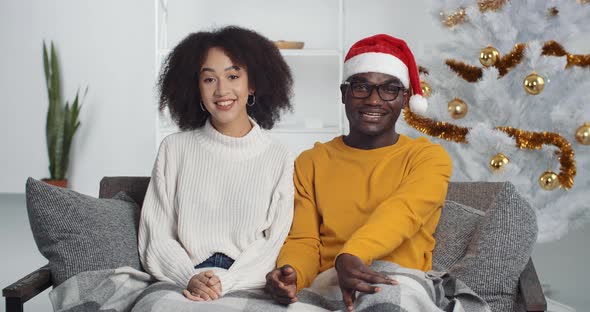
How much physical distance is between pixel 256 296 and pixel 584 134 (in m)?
2.17

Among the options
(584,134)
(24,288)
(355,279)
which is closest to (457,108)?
(584,134)

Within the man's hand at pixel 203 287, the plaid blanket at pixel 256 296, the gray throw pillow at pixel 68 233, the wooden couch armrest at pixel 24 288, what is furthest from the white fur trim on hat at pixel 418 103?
the wooden couch armrest at pixel 24 288

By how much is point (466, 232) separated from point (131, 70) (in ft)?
13.0

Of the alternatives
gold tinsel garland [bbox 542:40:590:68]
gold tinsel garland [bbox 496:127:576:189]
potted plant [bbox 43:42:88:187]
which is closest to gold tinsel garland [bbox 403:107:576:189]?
gold tinsel garland [bbox 496:127:576:189]

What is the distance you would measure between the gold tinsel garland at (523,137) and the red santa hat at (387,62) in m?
1.47

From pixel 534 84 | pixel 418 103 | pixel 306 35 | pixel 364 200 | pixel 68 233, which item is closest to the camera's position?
pixel 68 233

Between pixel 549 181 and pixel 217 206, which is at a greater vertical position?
pixel 217 206

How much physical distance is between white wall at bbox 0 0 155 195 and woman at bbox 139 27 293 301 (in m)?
3.50

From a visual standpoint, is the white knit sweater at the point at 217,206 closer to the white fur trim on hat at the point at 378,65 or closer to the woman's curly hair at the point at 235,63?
the woman's curly hair at the point at 235,63

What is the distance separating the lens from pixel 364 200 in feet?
7.28

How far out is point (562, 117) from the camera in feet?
12.1

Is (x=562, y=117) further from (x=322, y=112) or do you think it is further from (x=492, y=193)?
(x=322, y=112)

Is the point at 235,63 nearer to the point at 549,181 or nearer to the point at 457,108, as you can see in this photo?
the point at 457,108

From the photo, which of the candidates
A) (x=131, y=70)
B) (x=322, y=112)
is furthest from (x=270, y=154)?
(x=131, y=70)
